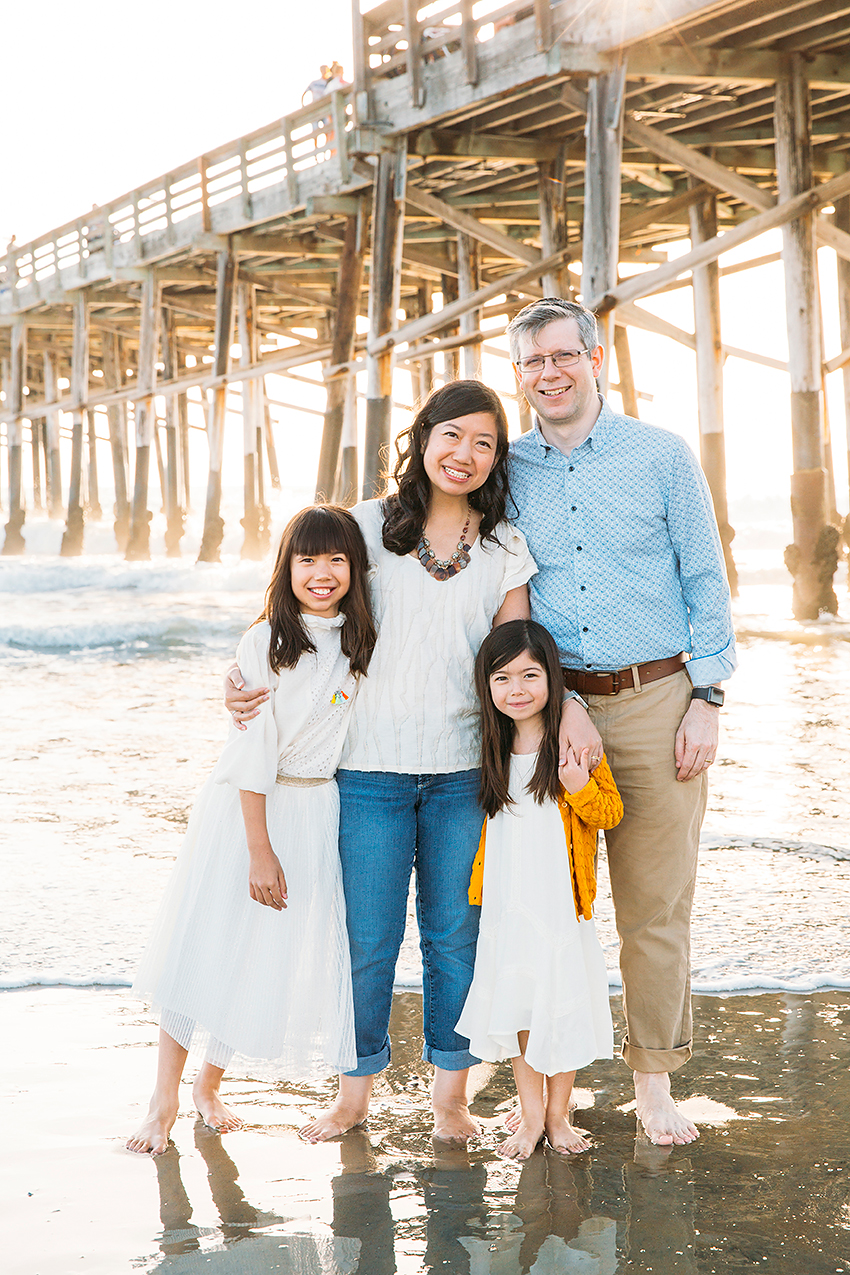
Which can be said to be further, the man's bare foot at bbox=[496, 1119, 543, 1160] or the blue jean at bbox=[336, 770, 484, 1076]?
the blue jean at bbox=[336, 770, 484, 1076]

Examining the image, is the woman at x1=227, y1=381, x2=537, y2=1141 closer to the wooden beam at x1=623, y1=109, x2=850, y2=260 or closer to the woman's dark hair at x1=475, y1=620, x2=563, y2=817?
the woman's dark hair at x1=475, y1=620, x2=563, y2=817

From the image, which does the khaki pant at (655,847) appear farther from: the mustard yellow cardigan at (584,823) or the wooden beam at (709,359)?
the wooden beam at (709,359)

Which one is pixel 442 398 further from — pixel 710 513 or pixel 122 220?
pixel 122 220

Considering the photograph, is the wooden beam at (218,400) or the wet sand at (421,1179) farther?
the wooden beam at (218,400)

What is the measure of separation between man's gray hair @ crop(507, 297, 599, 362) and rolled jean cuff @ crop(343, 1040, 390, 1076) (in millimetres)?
1406

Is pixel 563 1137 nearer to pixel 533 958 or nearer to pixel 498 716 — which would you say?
pixel 533 958

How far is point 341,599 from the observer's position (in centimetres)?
238

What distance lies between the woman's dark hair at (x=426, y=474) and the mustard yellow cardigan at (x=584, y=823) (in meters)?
0.52

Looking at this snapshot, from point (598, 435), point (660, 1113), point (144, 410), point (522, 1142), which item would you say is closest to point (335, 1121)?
point (522, 1142)

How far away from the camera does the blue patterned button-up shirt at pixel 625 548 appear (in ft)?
7.86

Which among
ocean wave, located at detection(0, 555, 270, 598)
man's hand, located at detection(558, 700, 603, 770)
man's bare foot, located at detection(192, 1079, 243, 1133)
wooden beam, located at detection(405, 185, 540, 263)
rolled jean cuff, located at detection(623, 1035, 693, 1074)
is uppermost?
wooden beam, located at detection(405, 185, 540, 263)

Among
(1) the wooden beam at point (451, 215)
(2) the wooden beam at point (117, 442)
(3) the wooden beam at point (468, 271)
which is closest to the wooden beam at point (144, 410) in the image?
(2) the wooden beam at point (117, 442)

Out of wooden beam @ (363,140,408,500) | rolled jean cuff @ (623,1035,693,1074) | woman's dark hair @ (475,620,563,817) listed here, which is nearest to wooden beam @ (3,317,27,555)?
wooden beam @ (363,140,408,500)

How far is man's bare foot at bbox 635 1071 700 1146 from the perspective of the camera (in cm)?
222
